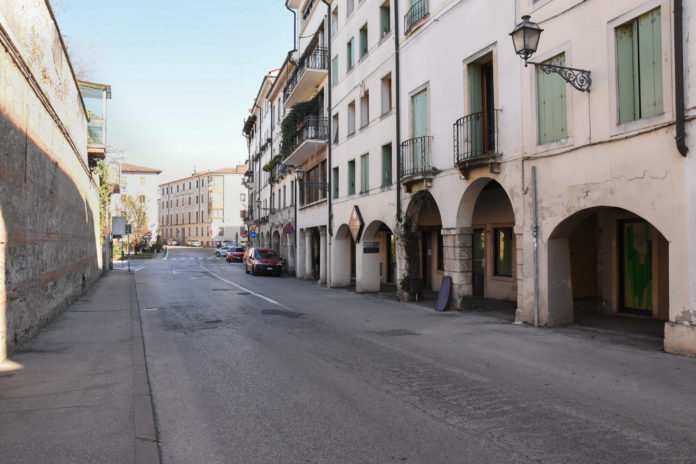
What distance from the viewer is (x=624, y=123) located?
9.27m

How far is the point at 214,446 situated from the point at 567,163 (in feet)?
28.5

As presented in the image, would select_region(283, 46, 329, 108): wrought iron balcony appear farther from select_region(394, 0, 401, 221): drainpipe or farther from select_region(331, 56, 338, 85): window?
select_region(394, 0, 401, 221): drainpipe

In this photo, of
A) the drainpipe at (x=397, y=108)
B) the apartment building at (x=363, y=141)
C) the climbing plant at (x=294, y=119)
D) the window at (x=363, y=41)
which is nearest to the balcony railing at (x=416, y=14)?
the drainpipe at (x=397, y=108)

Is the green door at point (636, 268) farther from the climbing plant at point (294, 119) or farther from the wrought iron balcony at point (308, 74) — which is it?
the climbing plant at point (294, 119)

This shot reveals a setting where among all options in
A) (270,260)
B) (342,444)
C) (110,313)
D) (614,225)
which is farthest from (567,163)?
(270,260)

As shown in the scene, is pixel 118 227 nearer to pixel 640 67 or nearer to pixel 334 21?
pixel 334 21

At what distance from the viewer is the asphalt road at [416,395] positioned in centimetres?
433

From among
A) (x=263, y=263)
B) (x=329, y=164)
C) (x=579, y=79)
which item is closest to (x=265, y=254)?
(x=263, y=263)

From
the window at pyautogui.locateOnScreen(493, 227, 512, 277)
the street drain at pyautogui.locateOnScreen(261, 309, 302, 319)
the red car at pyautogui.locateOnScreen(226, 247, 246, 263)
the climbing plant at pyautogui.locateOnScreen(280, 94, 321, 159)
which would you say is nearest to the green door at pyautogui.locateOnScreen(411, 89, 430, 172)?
the window at pyautogui.locateOnScreen(493, 227, 512, 277)

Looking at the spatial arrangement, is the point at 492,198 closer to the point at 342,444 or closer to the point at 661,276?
the point at 661,276

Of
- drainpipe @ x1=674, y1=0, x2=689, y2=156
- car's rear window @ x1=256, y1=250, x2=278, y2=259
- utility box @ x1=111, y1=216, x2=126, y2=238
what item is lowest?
car's rear window @ x1=256, y1=250, x2=278, y2=259

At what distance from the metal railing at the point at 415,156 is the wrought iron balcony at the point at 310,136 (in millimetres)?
8906

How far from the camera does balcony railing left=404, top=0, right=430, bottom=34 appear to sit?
15695 millimetres

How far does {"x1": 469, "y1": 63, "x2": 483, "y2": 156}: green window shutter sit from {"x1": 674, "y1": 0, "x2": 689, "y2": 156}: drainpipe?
5432 millimetres
